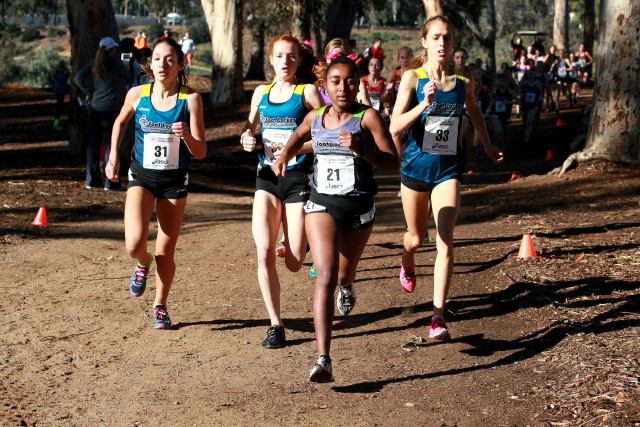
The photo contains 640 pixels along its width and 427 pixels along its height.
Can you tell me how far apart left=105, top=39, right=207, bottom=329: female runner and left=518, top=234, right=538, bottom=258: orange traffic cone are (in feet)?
12.7

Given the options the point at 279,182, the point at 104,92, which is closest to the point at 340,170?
the point at 279,182

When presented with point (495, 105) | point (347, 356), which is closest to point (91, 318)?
point (347, 356)

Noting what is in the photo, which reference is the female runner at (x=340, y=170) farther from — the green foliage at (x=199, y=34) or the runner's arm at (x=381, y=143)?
the green foliage at (x=199, y=34)

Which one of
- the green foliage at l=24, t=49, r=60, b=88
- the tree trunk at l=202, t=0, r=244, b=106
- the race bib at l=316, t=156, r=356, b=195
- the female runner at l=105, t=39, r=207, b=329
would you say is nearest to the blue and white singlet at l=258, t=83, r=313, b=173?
the female runner at l=105, t=39, r=207, b=329

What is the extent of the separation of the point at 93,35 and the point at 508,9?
68103mm

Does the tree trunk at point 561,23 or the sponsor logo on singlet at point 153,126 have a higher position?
the tree trunk at point 561,23

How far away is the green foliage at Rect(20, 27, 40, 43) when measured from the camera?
86562 millimetres

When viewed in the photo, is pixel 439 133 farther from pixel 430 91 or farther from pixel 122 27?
pixel 122 27

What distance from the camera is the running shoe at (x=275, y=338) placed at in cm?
620

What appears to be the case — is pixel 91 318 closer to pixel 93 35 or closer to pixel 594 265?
pixel 594 265

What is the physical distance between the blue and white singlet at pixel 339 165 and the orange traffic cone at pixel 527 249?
3624mm

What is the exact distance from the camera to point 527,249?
8633mm

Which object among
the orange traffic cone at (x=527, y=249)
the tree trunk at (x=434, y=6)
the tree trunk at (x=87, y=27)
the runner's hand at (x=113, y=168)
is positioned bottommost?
the orange traffic cone at (x=527, y=249)

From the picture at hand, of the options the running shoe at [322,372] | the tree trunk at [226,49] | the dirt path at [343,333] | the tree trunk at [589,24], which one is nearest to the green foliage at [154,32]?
the tree trunk at [589,24]
